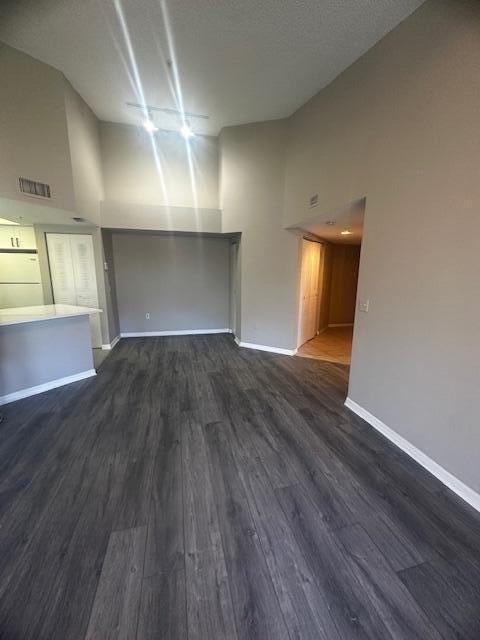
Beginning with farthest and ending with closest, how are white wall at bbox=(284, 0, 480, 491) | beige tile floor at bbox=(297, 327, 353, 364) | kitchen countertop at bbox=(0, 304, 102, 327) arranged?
beige tile floor at bbox=(297, 327, 353, 364)
kitchen countertop at bbox=(0, 304, 102, 327)
white wall at bbox=(284, 0, 480, 491)

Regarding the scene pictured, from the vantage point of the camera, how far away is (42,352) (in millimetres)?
3055

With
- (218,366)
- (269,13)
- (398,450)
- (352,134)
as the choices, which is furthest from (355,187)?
(218,366)

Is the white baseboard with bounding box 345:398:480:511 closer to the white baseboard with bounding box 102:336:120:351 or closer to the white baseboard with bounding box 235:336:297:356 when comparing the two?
the white baseboard with bounding box 235:336:297:356

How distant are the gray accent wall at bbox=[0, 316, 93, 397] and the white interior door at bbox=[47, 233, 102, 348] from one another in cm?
131

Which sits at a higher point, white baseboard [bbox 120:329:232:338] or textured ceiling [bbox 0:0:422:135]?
textured ceiling [bbox 0:0:422:135]

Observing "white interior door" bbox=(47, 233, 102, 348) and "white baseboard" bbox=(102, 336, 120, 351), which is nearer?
"white interior door" bbox=(47, 233, 102, 348)

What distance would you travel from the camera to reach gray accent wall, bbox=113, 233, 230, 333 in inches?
207

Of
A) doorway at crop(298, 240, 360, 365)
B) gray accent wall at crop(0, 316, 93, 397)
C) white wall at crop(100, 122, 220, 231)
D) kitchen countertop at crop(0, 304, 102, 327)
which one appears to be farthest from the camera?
doorway at crop(298, 240, 360, 365)

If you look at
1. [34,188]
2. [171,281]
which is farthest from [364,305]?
[171,281]

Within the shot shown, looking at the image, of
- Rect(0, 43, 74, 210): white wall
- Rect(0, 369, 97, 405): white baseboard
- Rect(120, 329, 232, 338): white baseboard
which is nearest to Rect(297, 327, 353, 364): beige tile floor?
Rect(120, 329, 232, 338): white baseboard

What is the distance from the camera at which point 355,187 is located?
2.58m

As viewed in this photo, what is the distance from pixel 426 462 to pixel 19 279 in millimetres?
6409

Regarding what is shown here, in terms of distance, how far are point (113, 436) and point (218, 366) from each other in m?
1.88

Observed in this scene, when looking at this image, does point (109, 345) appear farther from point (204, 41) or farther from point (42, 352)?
point (204, 41)
